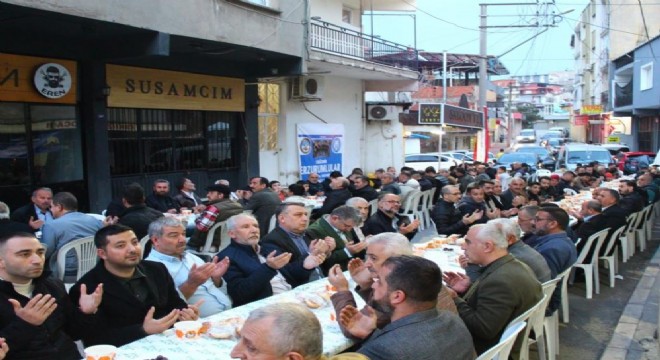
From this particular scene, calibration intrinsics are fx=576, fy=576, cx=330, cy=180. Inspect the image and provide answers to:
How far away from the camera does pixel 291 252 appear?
5.41m

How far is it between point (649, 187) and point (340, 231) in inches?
330

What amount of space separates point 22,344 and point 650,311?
22.1 feet

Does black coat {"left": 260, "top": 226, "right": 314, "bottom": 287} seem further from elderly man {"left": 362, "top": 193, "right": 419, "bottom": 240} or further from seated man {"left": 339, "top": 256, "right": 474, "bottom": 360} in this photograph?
seated man {"left": 339, "top": 256, "right": 474, "bottom": 360}

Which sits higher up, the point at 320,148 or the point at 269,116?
the point at 269,116

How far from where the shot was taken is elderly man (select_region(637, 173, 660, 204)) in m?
11.4

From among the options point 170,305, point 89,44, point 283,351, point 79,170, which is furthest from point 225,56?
point 283,351

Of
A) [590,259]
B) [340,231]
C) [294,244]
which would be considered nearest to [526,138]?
[590,259]

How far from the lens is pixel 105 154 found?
37.0 ft

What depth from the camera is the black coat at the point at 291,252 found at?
205 inches

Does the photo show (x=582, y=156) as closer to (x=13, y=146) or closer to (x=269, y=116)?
(x=269, y=116)

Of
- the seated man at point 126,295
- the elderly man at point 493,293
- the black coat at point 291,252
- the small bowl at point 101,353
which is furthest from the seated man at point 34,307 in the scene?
the elderly man at point 493,293

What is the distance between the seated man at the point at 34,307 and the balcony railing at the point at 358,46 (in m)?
11.0

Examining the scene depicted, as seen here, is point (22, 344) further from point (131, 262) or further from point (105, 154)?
point (105, 154)

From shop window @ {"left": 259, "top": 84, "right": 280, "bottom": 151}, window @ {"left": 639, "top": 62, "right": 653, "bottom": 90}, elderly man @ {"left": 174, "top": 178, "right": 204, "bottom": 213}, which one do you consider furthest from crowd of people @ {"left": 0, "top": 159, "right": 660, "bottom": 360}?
window @ {"left": 639, "top": 62, "right": 653, "bottom": 90}
